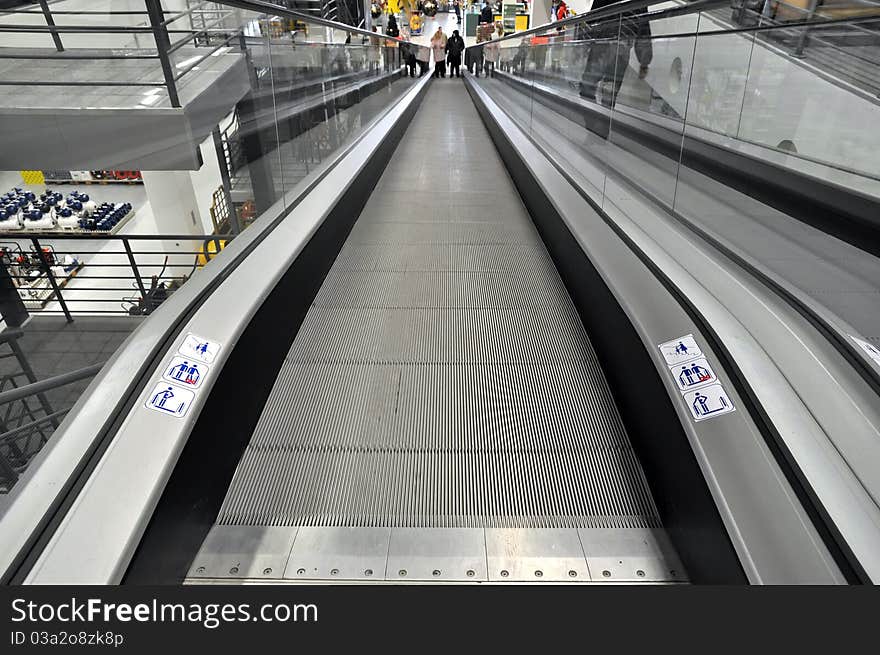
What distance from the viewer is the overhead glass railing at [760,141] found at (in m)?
2.06

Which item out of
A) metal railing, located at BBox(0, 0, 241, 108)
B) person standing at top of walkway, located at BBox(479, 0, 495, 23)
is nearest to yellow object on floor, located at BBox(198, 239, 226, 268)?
metal railing, located at BBox(0, 0, 241, 108)

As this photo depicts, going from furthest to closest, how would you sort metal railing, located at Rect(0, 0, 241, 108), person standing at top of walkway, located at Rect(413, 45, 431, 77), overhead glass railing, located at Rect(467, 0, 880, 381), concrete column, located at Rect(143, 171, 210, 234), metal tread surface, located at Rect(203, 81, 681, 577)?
1. person standing at top of walkway, located at Rect(413, 45, 431, 77)
2. concrete column, located at Rect(143, 171, 210, 234)
3. metal railing, located at Rect(0, 0, 241, 108)
4. overhead glass railing, located at Rect(467, 0, 880, 381)
5. metal tread surface, located at Rect(203, 81, 681, 577)

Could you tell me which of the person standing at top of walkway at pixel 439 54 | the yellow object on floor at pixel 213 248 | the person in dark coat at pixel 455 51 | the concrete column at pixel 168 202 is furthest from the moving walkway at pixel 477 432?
the person standing at top of walkway at pixel 439 54

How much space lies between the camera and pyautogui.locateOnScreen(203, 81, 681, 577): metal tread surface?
1.81m

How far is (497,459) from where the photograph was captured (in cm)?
199

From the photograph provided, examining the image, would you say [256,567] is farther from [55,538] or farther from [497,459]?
[497,459]

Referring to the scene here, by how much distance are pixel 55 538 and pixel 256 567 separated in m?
0.57

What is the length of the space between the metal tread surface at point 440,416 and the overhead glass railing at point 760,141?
76 cm

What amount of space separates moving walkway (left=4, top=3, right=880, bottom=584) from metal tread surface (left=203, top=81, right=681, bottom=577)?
0.01 metres

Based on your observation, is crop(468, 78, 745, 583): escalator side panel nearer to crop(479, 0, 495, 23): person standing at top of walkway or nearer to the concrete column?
the concrete column

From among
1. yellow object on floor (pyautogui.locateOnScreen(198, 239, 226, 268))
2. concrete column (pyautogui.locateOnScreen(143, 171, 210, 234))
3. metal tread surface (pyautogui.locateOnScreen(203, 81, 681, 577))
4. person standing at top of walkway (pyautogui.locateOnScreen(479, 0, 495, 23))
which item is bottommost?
concrete column (pyautogui.locateOnScreen(143, 171, 210, 234))

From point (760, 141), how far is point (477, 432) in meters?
2.23

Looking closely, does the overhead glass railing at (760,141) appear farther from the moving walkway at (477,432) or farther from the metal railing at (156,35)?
the metal railing at (156,35)

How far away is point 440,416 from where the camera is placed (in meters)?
2.21
